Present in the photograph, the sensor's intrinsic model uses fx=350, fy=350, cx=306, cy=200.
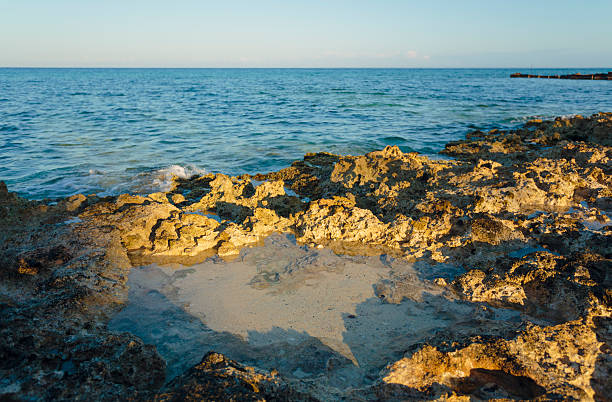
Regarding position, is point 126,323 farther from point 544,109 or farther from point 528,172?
point 544,109

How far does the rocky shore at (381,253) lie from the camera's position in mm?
2633

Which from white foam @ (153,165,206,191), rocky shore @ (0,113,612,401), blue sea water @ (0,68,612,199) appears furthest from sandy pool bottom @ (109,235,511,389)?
blue sea water @ (0,68,612,199)

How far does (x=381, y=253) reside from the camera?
4.86 metres

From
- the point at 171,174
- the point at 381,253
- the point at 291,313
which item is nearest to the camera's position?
the point at 291,313

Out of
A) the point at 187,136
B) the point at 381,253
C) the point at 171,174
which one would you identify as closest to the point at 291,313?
the point at 381,253

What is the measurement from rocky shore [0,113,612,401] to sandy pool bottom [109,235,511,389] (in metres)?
0.14

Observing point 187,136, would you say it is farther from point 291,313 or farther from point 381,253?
point 291,313

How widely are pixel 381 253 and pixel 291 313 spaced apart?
5.64 ft

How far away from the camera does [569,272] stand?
387 centimetres

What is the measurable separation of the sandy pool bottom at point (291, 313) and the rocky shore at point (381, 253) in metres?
0.14

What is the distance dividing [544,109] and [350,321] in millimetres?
25570

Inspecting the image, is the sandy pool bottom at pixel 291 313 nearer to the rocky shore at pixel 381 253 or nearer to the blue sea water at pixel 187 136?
the rocky shore at pixel 381 253

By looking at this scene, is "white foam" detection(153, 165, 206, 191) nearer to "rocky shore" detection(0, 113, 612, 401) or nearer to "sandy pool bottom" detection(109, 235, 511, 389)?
"rocky shore" detection(0, 113, 612, 401)

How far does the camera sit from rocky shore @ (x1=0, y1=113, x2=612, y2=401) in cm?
263
